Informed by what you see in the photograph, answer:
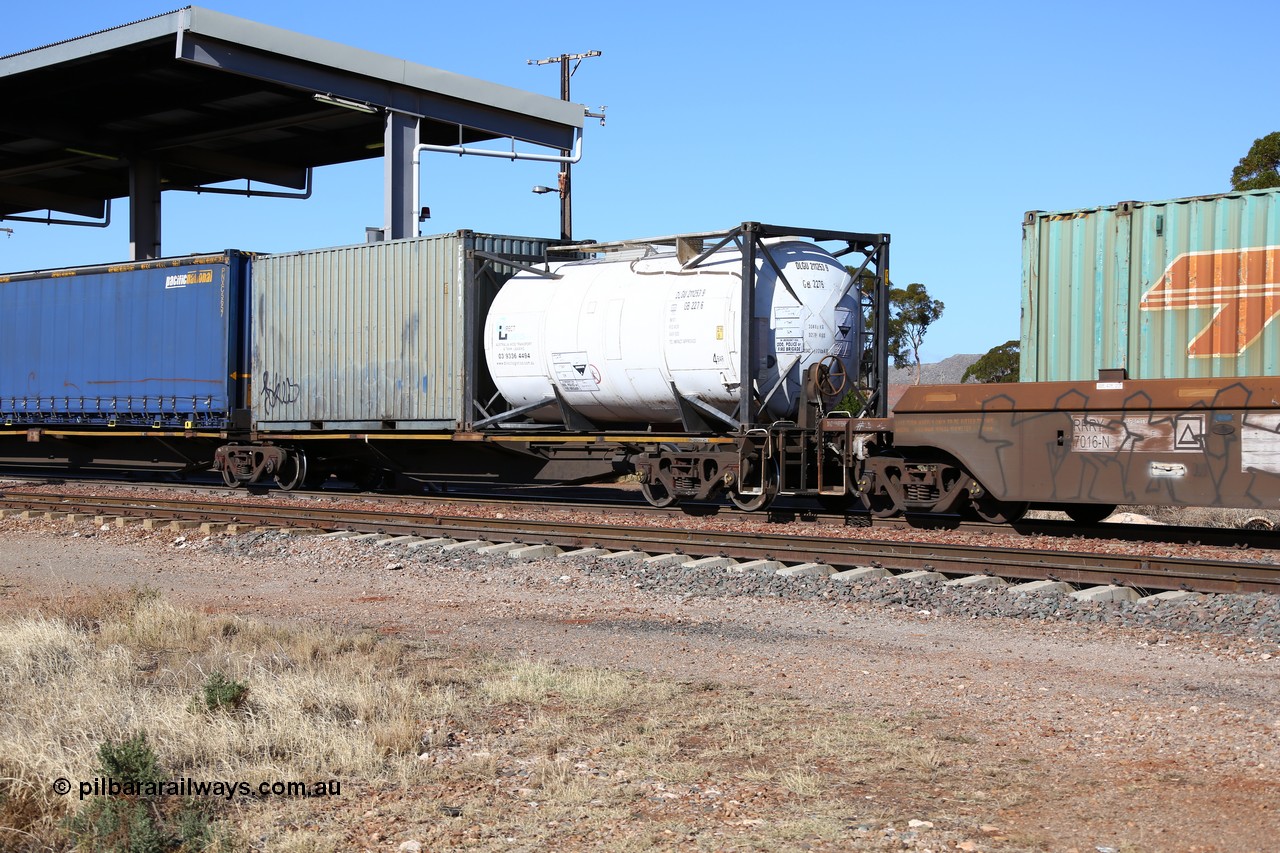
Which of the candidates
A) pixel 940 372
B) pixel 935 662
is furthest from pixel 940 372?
pixel 935 662

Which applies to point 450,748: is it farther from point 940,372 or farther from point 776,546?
point 940,372

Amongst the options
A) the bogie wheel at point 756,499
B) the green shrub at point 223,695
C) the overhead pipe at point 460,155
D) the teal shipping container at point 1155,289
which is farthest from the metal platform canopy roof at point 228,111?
the green shrub at point 223,695

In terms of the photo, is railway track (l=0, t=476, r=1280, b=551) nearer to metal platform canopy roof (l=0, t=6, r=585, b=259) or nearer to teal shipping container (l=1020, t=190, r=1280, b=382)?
teal shipping container (l=1020, t=190, r=1280, b=382)

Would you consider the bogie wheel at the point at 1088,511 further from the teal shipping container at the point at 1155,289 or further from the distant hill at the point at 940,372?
the distant hill at the point at 940,372

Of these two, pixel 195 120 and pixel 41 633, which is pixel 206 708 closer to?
pixel 41 633

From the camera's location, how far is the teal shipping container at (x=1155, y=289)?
1226 cm

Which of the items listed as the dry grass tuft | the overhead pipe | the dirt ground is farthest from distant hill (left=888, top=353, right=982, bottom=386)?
the dry grass tuft

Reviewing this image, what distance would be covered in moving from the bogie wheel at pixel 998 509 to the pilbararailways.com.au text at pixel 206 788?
1002 cm

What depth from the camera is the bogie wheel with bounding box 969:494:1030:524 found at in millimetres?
13961

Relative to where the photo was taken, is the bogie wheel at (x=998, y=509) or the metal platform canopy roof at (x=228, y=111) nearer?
the bogie wheel at (x=998, y=509)

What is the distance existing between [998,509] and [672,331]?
4.69 meters

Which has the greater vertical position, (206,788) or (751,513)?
(751,513)

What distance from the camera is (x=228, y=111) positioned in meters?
32.7

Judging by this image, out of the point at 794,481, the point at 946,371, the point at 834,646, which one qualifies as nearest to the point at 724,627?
the point at 834,646
